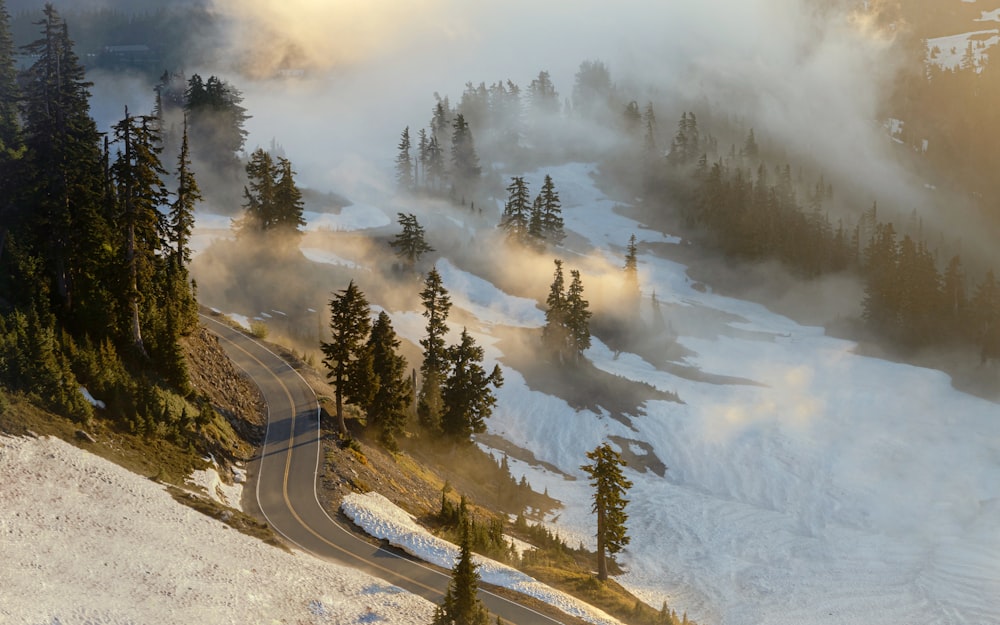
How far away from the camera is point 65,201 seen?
37.4 meters

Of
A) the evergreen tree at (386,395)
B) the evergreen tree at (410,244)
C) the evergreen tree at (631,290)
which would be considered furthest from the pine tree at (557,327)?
the evergreen tree at (386,395)

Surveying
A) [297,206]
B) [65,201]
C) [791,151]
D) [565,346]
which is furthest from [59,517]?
[791,151]

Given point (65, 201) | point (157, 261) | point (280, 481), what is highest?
point (65, 201)

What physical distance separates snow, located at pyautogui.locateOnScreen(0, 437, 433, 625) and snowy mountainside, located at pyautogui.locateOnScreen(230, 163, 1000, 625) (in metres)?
25.1

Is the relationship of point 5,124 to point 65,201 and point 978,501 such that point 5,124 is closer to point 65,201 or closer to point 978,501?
point 65,201

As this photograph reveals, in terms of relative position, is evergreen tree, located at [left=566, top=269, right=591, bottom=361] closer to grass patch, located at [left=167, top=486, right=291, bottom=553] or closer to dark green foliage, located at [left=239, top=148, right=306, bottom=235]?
dark green foliage, located at [left=239, top=148, right=306, bottom=235]

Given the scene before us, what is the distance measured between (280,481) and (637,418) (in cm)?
4012

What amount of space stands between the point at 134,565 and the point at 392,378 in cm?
2549

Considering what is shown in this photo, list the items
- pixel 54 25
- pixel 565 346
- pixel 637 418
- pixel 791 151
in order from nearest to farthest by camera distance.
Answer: pixel 54 25, pixel 637 418, pixel 565 346, pixel 791 151

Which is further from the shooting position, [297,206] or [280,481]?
[297,206]

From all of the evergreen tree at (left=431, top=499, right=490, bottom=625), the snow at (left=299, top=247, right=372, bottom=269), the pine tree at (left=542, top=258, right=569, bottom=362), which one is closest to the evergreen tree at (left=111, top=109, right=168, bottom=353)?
the evergreen tree at (left=431, top=499, right=490, bottom=625)

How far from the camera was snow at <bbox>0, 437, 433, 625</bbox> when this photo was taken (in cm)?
2106

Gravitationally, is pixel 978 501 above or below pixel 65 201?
below

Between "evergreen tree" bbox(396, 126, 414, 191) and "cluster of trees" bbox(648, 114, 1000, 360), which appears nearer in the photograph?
"cluster of trees" bbox(648, 114, 1000, 360)
